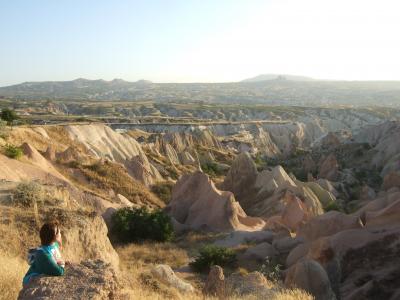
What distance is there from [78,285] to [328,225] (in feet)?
42.8

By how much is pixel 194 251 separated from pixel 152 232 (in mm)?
2242

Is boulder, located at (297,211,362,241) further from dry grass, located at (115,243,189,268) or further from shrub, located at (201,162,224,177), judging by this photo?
shrub, located at (201,162,224,177)

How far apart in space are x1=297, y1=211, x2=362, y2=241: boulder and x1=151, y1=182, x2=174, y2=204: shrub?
59.2 ft

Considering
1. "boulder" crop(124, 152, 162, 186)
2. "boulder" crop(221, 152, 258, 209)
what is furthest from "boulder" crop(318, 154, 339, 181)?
"boulder" crop(124, 152, 162, 186)

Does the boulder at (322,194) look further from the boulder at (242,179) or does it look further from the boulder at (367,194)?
the boulder at (242,179)

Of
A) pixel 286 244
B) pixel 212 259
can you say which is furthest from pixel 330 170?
pixel 212 259

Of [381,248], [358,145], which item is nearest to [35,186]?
[381,248]

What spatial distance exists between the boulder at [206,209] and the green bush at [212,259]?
559cm

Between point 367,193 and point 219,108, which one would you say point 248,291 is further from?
point 219,108

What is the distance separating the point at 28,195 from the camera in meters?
12.5

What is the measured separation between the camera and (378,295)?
11727mm

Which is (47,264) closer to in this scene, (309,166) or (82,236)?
(82,236)

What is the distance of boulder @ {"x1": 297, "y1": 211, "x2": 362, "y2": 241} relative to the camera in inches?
677

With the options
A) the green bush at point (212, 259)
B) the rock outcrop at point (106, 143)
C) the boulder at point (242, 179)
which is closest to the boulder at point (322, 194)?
the boulder at point (242, 179)
